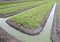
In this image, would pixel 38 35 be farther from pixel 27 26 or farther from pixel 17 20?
pixel 17 20

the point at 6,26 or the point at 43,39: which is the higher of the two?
the point at 43,39

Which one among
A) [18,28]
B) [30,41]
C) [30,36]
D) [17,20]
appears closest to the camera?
[30,41]

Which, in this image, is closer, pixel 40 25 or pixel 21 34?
pixel 21 34

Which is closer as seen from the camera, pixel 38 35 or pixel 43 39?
pixel 43 39

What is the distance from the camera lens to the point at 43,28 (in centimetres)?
1767

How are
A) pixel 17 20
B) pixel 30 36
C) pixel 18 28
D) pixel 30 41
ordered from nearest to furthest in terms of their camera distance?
1. pixel 30 41
2. pixel 30 36
3. pixel 18 28
4. pixel 17 20

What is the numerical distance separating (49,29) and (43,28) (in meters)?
0.73

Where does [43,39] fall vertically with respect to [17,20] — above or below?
above

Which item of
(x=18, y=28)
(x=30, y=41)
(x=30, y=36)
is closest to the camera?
(x=30, y=41)

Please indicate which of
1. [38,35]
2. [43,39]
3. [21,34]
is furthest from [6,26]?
A: [43,39]

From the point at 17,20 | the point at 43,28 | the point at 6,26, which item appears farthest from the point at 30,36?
the point at 17,20

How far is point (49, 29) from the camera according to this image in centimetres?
1736

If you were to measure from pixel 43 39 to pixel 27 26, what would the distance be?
13.5 ft

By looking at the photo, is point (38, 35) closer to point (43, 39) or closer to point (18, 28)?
point (43, 39)
